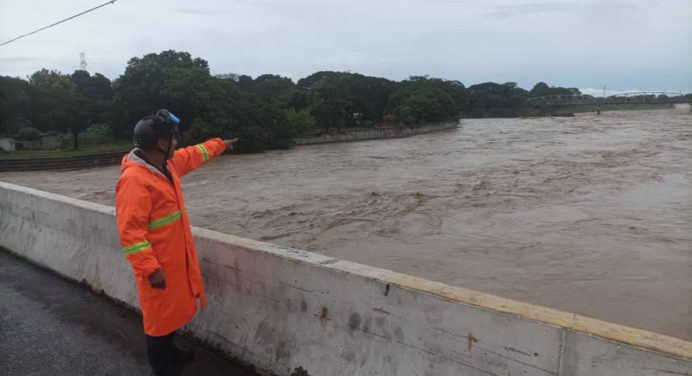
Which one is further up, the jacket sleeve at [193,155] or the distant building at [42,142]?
the jacket sleeve at [193,155]

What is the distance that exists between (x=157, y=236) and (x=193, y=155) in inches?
37.1

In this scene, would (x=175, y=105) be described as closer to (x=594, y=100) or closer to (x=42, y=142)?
(x=42, y=142)

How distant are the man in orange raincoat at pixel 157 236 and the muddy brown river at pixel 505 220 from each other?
564cm

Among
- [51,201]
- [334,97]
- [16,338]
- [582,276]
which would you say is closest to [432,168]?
[582,276]

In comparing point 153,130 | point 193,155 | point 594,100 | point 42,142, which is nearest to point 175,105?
point 42,142

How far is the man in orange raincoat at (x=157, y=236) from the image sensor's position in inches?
114

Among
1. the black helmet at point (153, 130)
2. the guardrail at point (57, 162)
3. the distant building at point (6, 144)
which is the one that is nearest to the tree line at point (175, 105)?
the distant building at point (6, 144)

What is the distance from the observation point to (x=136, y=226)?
9.47ft

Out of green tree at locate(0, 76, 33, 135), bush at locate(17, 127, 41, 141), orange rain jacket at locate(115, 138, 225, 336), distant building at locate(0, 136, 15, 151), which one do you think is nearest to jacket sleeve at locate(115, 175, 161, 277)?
orange rain jacket at locate(115, 138, 225, 336)

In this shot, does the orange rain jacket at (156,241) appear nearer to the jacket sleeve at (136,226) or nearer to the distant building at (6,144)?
the jacket sleeve at (136,226)

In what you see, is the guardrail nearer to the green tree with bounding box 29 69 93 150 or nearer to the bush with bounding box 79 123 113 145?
the green tree with bounding box 29 69 93 150

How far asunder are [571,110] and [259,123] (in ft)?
349

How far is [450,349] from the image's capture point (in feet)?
8.74

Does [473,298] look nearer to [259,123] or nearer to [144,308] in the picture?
[144,308]
